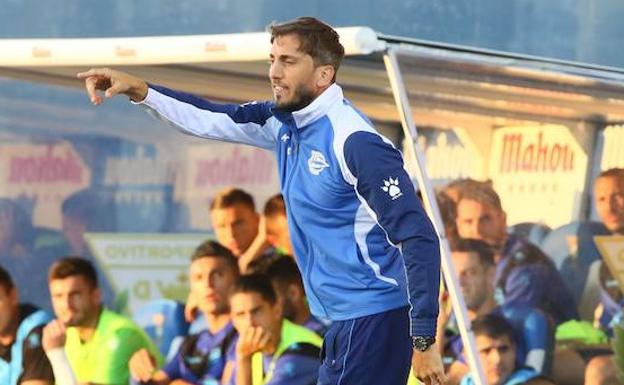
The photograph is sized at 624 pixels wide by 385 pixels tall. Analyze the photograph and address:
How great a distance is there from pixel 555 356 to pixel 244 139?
2.07 metres

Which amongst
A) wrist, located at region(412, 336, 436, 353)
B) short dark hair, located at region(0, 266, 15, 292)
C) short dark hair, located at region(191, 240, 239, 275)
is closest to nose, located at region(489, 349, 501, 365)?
short dark hair, located at region(191, 240, 239, 275)

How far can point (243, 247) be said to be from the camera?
7.40m

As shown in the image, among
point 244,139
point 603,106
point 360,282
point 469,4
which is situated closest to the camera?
point 360,282

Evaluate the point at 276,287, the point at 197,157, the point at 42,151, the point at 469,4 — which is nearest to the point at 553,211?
the point at 276,287

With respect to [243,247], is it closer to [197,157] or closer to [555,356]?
[197,157]

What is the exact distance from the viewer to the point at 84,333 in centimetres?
739

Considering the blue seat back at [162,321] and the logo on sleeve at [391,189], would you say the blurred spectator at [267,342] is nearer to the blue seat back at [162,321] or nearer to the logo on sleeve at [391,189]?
the blue seat back at [162,321]

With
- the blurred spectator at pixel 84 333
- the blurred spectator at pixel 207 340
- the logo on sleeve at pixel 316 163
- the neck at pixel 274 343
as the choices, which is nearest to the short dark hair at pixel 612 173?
the neck at pixel 274 343

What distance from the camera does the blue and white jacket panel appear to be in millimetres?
3988

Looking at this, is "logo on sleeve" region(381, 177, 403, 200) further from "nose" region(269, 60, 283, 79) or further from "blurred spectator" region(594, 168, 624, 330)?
"blurred spectator" region(594, 168, 624, 330)

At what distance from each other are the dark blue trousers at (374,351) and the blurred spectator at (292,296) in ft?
8.94

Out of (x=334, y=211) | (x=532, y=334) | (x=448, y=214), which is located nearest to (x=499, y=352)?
(x=532, y=334)

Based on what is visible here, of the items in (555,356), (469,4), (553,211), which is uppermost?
(469,4)

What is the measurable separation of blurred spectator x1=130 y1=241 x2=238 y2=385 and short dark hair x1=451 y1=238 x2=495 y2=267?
49.1 inches
